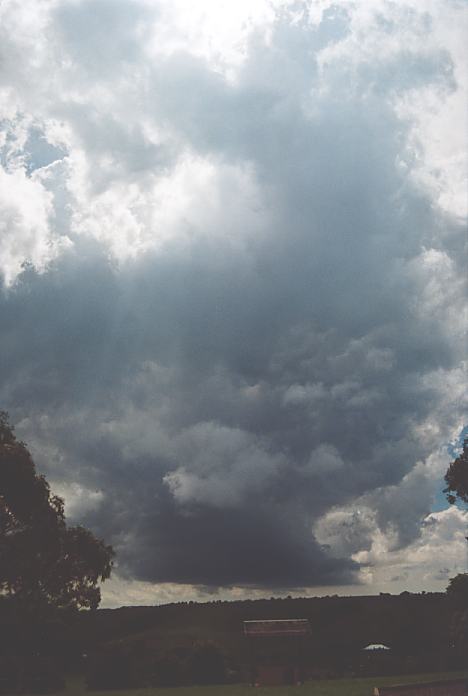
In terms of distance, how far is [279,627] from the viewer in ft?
189

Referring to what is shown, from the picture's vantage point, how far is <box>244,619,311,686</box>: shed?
57562mm

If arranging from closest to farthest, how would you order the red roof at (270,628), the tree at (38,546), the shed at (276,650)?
the tree at (38,546) → the red roof at (270,628) → the shed at (276,650)

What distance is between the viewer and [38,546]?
47531 mm

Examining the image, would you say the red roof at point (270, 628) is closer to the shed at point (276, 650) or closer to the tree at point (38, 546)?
the shed at point (276, 650)

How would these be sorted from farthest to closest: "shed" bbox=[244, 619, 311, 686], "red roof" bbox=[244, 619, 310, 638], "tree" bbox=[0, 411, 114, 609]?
"shed" bbox=[244, 619, 311, 686], "red roof" bbox=[244, 619, 310, 638], "tree" bbox=[0, 411, 114, 609]

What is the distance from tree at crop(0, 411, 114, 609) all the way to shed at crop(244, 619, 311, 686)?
15.1m

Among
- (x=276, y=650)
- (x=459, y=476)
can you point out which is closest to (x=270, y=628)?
(x=276, y=650)

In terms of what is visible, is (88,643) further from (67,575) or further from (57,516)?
(57,516)

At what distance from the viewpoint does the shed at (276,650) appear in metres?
57.6

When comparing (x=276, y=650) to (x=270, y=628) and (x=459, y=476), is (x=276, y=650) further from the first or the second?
(x=459, y=476)

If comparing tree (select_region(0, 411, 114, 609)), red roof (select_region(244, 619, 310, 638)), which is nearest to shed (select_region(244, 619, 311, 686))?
red roof (select_region(244, 619, 310, 638))

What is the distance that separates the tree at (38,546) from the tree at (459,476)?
2701 centimetres

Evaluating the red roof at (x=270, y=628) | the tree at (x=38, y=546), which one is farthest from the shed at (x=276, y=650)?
the tree at (x=38, y=546)

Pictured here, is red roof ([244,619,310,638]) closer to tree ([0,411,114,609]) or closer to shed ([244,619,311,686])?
shed ([244,619,311,686])
